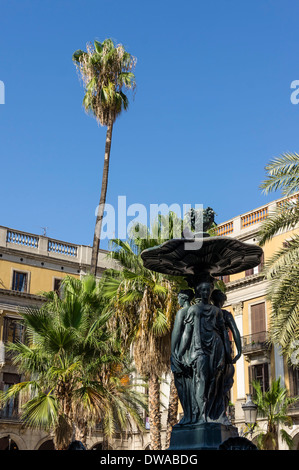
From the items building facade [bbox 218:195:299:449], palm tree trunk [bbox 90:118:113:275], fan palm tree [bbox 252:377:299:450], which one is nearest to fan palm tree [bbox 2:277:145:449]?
palm tree trunk [bbox 90:118:113:275]

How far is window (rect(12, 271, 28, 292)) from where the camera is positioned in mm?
39188

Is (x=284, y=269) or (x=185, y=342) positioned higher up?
(x=284, y=269)

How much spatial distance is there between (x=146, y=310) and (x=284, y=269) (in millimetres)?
5524

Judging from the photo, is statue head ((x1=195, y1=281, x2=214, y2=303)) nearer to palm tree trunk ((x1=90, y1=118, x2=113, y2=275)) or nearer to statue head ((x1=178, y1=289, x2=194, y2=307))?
statue head ((x1=178, y1=289, x2=194, y2=307))

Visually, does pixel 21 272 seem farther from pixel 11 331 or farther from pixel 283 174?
pixel 283 174

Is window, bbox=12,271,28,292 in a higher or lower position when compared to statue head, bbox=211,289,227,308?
higher

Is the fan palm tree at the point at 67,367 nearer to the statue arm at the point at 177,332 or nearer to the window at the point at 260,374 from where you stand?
the statue arm at the point at 177,332

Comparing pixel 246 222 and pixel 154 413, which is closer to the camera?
pixel 154 413

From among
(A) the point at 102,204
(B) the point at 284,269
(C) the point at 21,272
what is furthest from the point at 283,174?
(C) the point at 21,272

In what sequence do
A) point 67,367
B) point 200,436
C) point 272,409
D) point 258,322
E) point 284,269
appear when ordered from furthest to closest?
point 258,322
point 272,409
point 67,367
point 284,269
point 200,436

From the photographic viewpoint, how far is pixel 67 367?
60.4ft

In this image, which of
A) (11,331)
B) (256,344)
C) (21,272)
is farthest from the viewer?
(21,272)

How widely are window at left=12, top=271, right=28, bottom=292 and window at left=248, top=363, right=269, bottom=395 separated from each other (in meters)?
13.4

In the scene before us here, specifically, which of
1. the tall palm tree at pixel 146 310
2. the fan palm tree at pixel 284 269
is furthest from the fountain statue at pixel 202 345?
the tall palm tree at pixel 146 310
